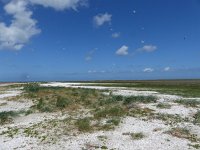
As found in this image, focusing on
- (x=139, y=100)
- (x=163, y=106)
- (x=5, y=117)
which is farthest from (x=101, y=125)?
(x=139, y=100)

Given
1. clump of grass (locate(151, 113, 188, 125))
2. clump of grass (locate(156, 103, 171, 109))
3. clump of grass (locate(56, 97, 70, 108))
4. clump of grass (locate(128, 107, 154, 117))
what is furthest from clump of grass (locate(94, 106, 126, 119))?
clump of grass (locate(56, 97, 70, 108))

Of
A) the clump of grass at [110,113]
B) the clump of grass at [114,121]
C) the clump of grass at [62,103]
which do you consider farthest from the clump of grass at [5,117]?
the clump of grass at [114,121]

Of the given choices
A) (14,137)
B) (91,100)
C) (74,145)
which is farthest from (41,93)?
(74,145)

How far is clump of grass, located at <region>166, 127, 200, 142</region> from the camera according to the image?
30.8m

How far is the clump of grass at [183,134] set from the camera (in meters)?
30.8

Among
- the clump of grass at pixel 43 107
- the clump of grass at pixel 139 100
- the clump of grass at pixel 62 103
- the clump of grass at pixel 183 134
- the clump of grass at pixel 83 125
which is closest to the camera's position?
the clump of grass at pixel 183 134

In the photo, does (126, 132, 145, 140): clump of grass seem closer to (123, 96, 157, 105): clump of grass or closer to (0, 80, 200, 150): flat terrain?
(0, 80, 200, 150): flat terrain

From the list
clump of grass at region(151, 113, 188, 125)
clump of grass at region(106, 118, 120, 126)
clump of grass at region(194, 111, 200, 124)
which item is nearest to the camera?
clump of grass at region(106, 118, 120, 126)

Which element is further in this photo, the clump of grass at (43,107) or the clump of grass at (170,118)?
the clump of grass at (43,107)

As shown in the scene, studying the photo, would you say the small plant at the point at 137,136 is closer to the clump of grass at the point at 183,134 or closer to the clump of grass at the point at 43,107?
the clump of grass at the point at 183,134

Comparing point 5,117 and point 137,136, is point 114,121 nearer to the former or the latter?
point 137,136

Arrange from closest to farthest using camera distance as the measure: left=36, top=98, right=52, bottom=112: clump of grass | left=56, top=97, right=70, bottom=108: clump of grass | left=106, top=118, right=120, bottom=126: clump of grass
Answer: left=106, top=118, right=120, bottom=126: clump of grass, left=36, top=98, right=52, bottom=112: clump of grass, left=56, top=97, right=70, bottom=108: clump of grass

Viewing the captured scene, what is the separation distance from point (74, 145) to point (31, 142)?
4.04m

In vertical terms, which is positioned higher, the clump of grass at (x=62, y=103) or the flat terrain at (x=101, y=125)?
the clump of grass at (x=62, y=103)
